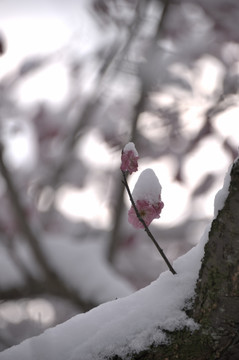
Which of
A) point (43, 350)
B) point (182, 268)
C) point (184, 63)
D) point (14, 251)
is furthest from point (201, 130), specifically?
point (43, 350)

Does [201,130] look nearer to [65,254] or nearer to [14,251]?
Result: [65,254]

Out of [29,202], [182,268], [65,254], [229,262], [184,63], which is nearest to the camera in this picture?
[229,262]

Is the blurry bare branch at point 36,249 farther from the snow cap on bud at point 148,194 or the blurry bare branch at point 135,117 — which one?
the snow cap on bud at point 148,194

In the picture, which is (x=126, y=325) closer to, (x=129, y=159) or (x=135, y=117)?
(x=129, y=159)

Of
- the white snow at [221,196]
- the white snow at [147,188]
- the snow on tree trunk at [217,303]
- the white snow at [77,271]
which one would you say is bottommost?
the snow on tree trunk at [217,303]

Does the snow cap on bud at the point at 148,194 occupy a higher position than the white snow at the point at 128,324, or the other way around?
the snow cap on bud at the point at 148,194

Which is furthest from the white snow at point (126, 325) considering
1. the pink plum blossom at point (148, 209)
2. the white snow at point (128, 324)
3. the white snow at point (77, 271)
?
the white snow at point (77, 271)

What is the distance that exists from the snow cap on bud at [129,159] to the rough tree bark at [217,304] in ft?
0.66

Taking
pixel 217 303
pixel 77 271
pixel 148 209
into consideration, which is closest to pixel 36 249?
pixel 77 271

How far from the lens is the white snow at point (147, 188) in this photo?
27.9 inches

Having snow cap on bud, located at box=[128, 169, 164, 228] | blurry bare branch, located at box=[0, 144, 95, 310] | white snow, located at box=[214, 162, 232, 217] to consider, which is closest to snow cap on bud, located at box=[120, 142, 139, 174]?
snow cap on bud, located at box=[128, 169, 164, 228]

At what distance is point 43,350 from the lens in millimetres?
650

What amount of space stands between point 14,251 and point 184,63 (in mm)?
1416

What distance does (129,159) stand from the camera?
0.71 metres
